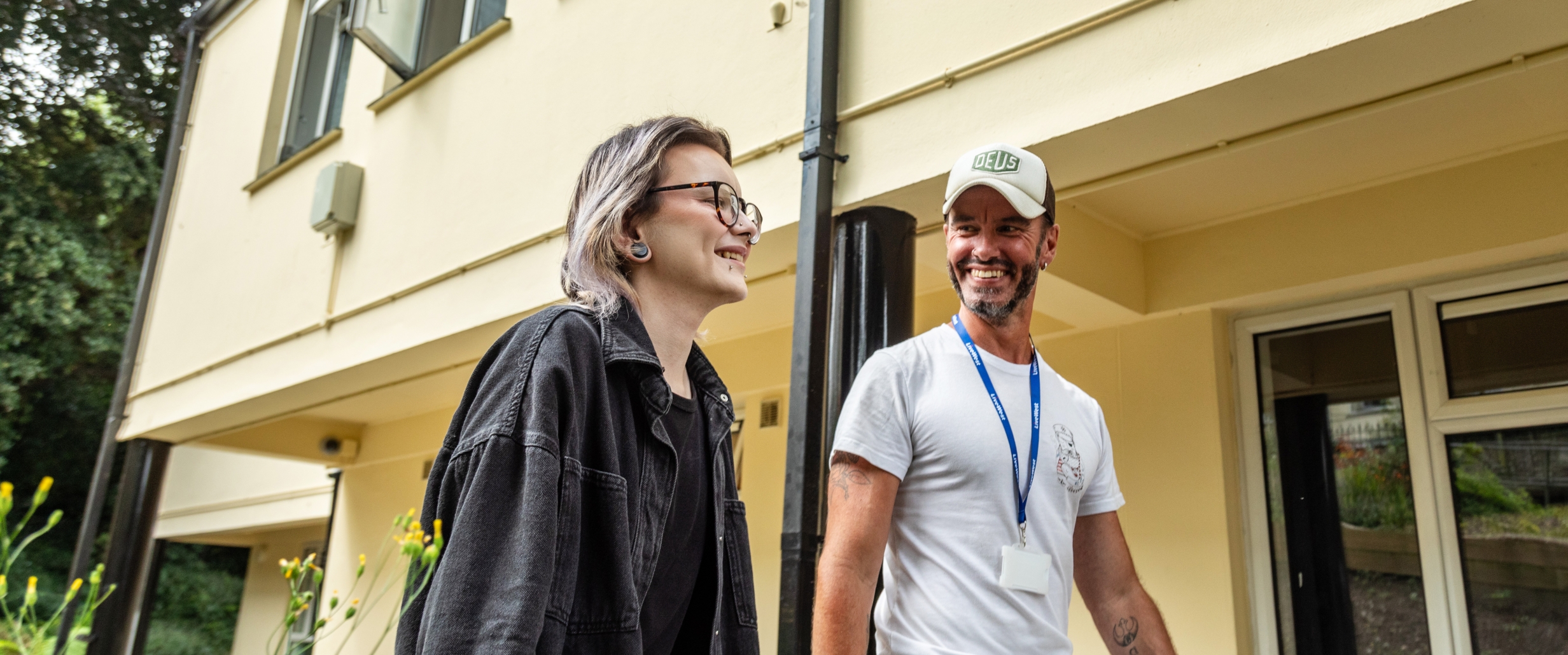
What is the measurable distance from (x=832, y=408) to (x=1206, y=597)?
181 centimetres

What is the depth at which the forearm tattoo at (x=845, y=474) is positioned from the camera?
7.11ft

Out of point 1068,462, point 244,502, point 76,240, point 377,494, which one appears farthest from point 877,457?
point 76,240

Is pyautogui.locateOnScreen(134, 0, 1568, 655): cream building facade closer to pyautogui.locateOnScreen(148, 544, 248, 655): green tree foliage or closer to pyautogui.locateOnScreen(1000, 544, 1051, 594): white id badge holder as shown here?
pyautogui.locateOnScreen(1000, 544, 1051, 594): white id badge holder

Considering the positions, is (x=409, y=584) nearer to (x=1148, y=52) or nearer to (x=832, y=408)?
(x=832, y=408)

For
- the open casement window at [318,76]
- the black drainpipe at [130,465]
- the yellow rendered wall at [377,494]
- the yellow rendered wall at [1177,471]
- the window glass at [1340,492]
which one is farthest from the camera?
the open casement window at [318,76]

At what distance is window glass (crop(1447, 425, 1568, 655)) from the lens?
3625mm

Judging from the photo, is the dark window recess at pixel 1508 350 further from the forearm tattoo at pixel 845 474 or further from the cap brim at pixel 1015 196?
the forearm tattoo at pixel 845 474

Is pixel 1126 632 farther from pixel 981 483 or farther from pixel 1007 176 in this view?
pixel 1007 176

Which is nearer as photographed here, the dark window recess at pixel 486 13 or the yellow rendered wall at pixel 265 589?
the dark window recess at pixel 486 13

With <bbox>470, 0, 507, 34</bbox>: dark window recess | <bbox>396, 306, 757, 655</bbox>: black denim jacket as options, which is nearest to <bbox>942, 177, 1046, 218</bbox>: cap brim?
<bbox>396, 306, 757, 655</bbox>: black denim jacket

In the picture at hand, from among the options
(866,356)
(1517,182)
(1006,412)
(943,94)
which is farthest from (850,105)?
(1517,182)

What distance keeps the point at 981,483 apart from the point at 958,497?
56 mm

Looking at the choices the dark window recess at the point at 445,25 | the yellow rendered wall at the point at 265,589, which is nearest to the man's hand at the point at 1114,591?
the dark window recess at the point at 445,25

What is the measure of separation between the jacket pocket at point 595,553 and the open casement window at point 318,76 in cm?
780
